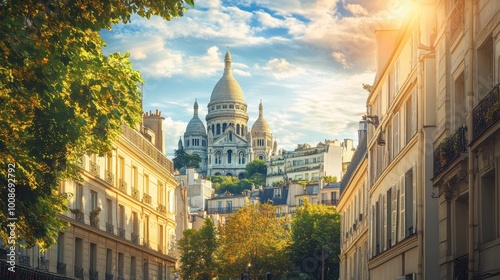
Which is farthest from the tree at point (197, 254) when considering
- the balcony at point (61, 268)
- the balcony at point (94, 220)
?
the balcony at point (61, 268)

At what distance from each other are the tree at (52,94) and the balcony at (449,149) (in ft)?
21.0

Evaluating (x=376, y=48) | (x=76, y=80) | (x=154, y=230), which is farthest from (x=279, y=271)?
(x=76, y=80)

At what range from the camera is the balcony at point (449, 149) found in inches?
904

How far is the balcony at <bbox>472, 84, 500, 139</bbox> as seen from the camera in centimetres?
1959

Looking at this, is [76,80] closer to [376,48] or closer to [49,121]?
[49,121]

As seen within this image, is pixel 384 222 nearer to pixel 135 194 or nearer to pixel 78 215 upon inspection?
pixel 78 215

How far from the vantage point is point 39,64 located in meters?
22.0

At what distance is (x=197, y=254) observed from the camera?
3354 inches

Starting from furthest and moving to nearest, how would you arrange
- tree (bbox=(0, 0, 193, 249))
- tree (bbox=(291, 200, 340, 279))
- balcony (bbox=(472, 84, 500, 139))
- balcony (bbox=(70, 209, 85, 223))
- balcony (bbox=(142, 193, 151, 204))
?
tree (bbox=(291, 200, 340, 279)), balcony (bbox=(142, 193, 151, 204)), balcony (bbox=(70, 209, 85, 223)), tree (bbox=(0, 0, 193, 249)), balcony (bbox=(472, 84, 500, 139))

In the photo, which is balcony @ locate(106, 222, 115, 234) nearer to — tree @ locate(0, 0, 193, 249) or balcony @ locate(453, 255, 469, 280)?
tree @ locate(0, 0, 193, 249)

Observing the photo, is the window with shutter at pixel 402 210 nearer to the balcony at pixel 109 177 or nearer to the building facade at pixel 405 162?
the building facade at pixel 405 162

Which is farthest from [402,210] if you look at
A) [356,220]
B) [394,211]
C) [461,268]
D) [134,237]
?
[134,237]

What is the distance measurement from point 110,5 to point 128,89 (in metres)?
7.20

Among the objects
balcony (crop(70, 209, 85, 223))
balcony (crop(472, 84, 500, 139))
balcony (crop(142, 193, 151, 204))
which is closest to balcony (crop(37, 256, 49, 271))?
balcony (crop(70, 209, 85, 223))
